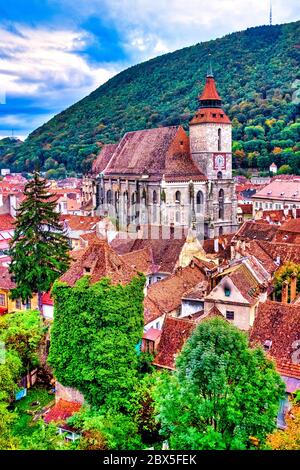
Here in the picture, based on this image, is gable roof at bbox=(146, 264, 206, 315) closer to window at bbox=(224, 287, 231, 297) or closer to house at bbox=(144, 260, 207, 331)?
house at bbox=(144, 260, 207, 331)

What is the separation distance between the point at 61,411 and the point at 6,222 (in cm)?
4635

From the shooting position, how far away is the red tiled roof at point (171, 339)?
31.0 m

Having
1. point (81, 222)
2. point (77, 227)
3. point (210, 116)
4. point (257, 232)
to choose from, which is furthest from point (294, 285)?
point (210, 116)

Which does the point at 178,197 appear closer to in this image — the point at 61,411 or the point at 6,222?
the point at 6,222

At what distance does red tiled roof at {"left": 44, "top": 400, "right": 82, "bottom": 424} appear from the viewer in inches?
1129

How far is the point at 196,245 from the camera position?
51.1m

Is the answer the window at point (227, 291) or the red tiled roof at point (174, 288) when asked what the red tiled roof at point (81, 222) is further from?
the window at point (227, 291)

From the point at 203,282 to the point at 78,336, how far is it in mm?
16237

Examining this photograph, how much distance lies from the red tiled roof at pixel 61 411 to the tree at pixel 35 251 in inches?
469

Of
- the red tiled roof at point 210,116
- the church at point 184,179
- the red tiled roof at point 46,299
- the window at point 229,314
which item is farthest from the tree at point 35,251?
the red tiled roof at point 210,116

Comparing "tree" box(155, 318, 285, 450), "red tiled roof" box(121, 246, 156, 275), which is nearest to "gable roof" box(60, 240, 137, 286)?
"tree" box(155, 318, 285, 450)

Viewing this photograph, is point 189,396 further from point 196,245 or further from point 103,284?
point 196,245

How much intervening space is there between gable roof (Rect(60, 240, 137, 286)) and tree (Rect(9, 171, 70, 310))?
30.1ft
